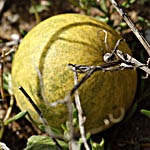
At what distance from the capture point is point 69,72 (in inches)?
82.8

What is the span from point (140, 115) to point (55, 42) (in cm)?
125

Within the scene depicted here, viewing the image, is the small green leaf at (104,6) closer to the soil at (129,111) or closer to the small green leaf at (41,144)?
the soil at (129,111)

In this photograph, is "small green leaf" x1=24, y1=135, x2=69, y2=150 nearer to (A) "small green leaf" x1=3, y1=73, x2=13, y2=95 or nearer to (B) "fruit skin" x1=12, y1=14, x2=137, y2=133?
(B) "fruit skin" x1=12, y1=14, x2=137, y2=133

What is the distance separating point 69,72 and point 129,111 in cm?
93

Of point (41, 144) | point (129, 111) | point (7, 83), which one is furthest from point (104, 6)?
point (41, 144)

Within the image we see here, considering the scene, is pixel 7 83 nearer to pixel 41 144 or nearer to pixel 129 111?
pixel 41 144

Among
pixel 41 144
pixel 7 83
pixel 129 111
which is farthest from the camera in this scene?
pixel 7 83

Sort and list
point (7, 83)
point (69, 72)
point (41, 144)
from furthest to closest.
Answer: point (7, 83) → point (41, 144) → point (69, 72)

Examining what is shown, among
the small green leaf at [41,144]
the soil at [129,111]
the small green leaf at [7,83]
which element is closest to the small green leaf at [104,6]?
the soil at [129,111]

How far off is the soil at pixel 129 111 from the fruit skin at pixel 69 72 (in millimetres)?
476

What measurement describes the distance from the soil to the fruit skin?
48 cm

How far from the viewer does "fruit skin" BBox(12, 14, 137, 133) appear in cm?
212

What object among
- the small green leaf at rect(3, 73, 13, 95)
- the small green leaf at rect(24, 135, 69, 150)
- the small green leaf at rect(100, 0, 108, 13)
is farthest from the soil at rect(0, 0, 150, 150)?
the small green leaf at rect(24, 135, 69, 150)

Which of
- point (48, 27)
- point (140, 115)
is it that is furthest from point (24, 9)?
point (140, 115)
